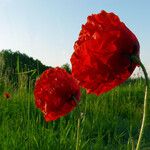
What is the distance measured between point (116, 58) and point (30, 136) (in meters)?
2.26

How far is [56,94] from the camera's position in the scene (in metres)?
1.69

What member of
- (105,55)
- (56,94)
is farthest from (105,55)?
(56,94)

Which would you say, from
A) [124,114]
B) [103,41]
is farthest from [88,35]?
[124,114]

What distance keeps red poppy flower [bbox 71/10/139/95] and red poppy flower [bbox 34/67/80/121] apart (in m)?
0.51

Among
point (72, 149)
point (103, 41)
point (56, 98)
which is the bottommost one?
point (72, 149)

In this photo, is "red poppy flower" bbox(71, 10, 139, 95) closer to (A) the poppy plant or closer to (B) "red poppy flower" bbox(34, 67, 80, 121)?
(A) the poppy plant

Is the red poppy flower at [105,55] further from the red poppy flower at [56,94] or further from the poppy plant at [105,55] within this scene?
the red poppy flower at [56,94]

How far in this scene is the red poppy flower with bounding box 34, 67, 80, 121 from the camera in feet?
5.43

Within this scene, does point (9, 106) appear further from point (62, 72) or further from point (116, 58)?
point (116, 58)

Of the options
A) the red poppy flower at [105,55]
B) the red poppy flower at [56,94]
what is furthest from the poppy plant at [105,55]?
the red poppy flower at [56,94]

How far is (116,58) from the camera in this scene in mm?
1087

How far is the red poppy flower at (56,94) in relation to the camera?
166 cm

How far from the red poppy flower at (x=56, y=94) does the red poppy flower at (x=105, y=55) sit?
509 millimetres

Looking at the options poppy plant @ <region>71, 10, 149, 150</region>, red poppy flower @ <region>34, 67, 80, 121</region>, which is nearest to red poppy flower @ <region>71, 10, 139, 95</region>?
poppy plant @ <region>71, 10, 149, 150</region>
